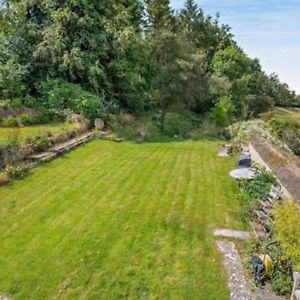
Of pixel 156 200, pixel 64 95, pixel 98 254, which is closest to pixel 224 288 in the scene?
pixel 98 254

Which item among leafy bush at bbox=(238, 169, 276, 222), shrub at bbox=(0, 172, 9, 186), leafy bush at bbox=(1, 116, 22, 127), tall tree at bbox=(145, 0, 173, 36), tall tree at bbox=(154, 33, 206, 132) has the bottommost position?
shrub at bbox=(0, 172, 9, 186)

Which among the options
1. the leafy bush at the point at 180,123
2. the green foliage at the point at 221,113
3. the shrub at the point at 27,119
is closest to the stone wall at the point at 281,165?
the leafy bush at the point at 180,123

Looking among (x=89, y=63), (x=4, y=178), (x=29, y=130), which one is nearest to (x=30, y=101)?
(x=29, y=130)

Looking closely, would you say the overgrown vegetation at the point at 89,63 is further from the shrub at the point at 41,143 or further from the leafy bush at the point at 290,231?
the leafy bush at the point at 290,231

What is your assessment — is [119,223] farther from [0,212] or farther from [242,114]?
[242,114]

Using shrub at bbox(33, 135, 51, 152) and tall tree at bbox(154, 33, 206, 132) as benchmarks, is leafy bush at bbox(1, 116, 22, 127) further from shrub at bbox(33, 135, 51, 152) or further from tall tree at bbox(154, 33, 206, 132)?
tall tree at bbox(154, 33, 206, 132)

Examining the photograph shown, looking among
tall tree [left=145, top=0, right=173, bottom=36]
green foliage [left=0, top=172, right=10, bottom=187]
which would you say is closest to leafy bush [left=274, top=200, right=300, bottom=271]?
green foliage [left=0, top=172, right=10, bottom=187]

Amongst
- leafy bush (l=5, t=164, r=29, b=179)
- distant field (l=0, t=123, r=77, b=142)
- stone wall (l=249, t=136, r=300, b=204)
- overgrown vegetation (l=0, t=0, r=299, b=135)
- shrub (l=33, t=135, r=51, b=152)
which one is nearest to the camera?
stone wall (l=249, t=136, r=300, b=204)
